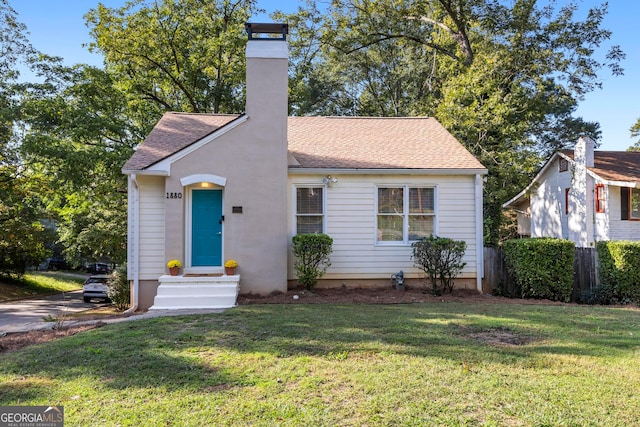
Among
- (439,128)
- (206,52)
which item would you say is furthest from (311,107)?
(439,128)

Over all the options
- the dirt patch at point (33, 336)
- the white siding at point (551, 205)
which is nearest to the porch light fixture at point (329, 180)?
the dirt patch at point (33, 336)

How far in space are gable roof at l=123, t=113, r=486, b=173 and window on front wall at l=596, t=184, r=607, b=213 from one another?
816 centimetres

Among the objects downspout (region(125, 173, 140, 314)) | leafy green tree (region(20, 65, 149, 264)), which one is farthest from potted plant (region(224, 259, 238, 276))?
leafy green tree (region(20, 65, 149, 264))

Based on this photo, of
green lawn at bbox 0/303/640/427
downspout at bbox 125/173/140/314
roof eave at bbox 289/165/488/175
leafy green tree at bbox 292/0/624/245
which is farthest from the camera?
leafy green tree at bbox 292/0/624/245

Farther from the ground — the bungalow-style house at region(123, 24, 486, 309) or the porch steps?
the bungalow-style house at region(123, 24, 486, 309)

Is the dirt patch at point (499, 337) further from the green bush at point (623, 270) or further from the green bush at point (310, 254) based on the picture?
the green bush at point (623, 270)

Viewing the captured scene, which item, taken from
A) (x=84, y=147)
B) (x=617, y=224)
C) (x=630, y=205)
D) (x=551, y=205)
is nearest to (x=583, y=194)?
(x=630, y=205)

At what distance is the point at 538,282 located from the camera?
9.43 metres

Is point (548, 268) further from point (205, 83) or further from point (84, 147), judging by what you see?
point (205, 83)

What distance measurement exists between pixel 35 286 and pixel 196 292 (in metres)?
21.3

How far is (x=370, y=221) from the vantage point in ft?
33.3

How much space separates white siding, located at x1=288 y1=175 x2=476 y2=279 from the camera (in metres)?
10.0

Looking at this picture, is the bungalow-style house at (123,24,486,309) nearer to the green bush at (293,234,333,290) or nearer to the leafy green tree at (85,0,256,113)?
the green bush at (293,234,333,290)

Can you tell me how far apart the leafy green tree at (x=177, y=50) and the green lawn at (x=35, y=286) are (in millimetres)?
12615
